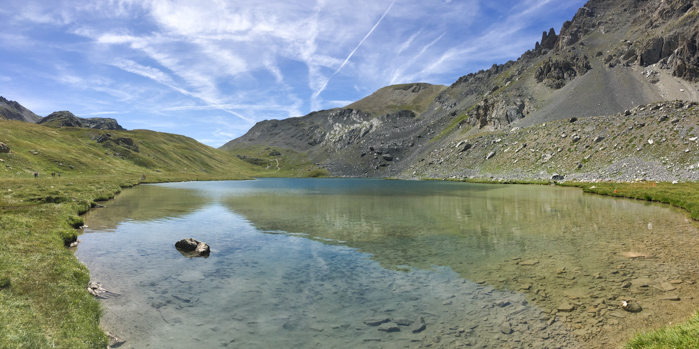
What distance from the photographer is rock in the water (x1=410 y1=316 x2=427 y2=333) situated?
1047cm

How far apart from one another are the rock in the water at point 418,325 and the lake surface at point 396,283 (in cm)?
7

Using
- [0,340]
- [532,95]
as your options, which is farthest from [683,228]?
[532,95]

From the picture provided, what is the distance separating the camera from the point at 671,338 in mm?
7855

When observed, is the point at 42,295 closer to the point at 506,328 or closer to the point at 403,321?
the point at 403,321

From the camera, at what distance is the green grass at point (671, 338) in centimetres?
740

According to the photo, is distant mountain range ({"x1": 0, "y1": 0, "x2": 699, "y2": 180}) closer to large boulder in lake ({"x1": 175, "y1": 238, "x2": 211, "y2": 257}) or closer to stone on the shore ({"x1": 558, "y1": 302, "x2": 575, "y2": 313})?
stone on the shore ({"x1": 558, "y1": 302, "x2": 575, "y2": 313})

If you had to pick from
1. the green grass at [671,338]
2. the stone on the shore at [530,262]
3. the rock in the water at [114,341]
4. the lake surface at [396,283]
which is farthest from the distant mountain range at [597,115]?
the rock in the water at [114,341]

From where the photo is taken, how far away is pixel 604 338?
374 inches

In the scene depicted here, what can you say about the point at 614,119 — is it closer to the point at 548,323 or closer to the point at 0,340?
the point at 548,323

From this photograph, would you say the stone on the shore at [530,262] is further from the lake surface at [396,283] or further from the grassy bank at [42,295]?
the grassy bank at [42,295]

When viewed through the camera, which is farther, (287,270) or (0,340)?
(287,270)

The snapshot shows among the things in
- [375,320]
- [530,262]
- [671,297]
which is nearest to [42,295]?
[375,320]

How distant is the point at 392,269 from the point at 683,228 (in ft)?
85.4

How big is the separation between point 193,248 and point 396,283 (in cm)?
1443
